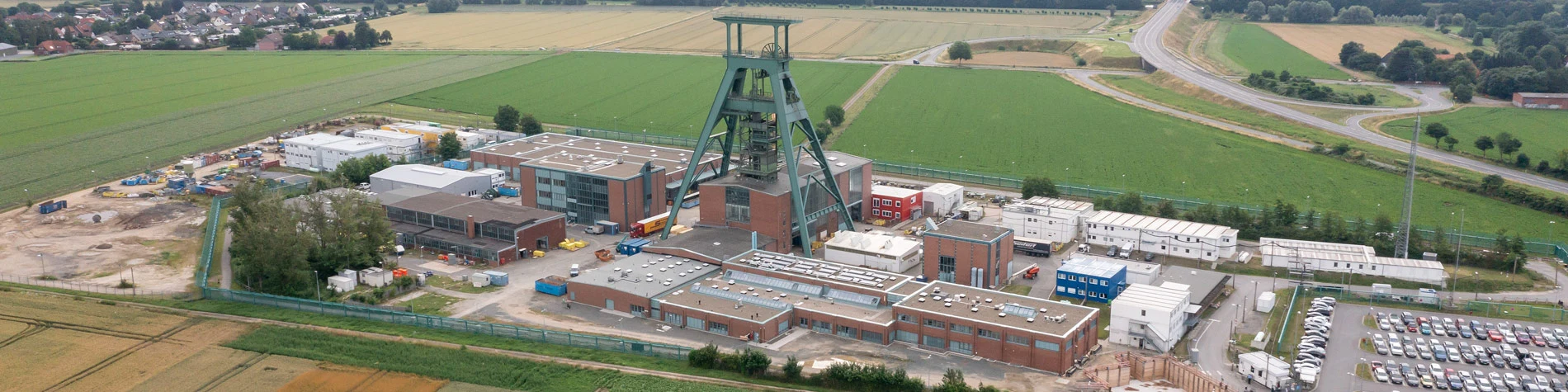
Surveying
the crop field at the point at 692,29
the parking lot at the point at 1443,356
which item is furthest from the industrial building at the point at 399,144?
the parking lot at the point at 1443,356

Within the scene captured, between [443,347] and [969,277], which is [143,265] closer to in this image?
[443,347]

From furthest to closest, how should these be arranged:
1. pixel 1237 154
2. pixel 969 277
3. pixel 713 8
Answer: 1. pixel 713 8
2. pixel 1237 154
3. pixel 969 277

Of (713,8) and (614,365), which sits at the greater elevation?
(713,8)

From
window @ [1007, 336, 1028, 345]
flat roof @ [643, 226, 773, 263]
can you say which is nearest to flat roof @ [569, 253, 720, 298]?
flat roof @ [643, 226, 773, 263]

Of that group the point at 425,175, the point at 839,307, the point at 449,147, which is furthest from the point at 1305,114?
the point at 425,175

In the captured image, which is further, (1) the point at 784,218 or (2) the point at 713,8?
(2) the point at 713,8

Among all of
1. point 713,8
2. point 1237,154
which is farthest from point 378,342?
point 713,8

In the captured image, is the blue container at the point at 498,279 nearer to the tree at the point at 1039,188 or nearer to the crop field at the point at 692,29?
the tree at the point at 1039,188
